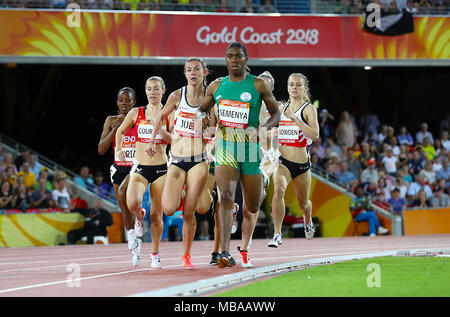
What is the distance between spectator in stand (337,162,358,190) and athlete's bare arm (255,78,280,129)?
44.9 ft

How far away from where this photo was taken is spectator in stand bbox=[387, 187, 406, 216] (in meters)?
23.0

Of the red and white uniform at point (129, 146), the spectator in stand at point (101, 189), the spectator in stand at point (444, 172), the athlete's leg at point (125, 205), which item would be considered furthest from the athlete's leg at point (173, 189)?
the spectator in stand at point (444, 172)

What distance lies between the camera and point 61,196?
815 inches

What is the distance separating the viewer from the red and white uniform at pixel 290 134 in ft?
44.0

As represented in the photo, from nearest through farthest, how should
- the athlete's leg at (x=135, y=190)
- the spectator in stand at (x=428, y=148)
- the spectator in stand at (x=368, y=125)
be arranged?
the athlete's leg at (x=135, y=190) → the spectator in stand at (x=428, y=148) → the spectator in stand at (x=368, y=125)

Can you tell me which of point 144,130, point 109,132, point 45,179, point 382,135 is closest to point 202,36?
point 45,179

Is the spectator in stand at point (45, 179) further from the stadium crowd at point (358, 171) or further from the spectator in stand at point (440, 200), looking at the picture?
the spectator in stand at point (440, 200)

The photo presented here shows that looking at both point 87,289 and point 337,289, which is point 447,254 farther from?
point 87,289

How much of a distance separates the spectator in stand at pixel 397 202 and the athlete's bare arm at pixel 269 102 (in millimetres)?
13649

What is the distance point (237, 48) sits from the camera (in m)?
10.0

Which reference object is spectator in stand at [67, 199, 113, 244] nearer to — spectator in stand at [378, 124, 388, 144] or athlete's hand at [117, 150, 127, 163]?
athlete's hand at [117, 150, 127, 163]

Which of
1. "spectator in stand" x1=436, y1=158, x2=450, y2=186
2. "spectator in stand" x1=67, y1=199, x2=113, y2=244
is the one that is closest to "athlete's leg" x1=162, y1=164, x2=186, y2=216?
"spectator in stand" x1=67, y1=199, x2=113, y2=244

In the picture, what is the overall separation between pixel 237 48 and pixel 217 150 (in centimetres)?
130

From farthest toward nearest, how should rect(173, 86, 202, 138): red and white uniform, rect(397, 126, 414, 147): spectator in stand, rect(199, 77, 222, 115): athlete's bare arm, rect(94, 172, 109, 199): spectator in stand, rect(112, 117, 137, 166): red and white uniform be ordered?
1. rect(397, 126, 414, 147): spectator in stand
2. rect(94, 172, 109, 199): spectator in stand
3. rect(112, 117, 137, 166): red and white uniform
4. rect(173, 86, 202, 138): red and white uniform
5. rect(199, 77, 222, 115): athlete's bare arm
